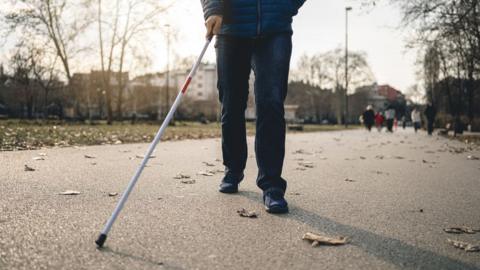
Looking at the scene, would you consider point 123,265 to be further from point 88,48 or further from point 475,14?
point 88,48

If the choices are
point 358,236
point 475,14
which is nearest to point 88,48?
point 475,14

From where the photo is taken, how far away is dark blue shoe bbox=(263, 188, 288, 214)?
283cm

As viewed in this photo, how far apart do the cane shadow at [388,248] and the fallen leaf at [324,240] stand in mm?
55

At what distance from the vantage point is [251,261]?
1.83 meters

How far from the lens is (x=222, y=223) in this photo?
99.0 inches

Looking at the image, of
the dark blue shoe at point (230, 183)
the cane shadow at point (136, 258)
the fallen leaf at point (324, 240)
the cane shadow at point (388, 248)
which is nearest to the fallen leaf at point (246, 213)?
the cane shadow at point (388, 248)

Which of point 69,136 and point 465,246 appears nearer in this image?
point 465,246

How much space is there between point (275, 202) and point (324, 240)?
75cm

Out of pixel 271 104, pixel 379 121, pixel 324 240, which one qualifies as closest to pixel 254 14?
pixel 271 104

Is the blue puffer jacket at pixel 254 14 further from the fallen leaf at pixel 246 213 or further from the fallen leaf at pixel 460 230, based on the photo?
the fallen leaf at pixel 460 230

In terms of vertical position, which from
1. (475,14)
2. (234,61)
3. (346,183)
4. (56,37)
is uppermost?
(56,37)

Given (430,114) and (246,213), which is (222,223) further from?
(430,114)

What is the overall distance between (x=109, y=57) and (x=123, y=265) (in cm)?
3449

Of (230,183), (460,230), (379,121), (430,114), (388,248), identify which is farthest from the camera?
(379,121)
